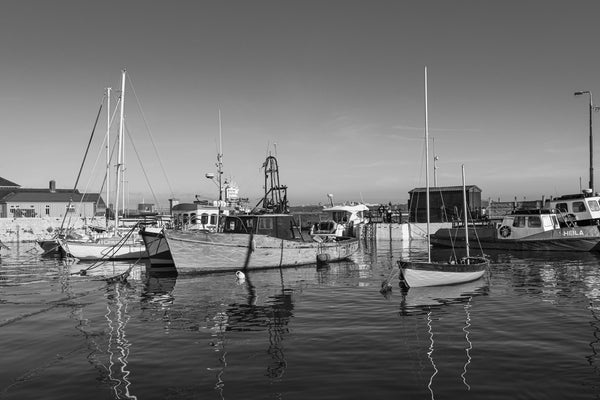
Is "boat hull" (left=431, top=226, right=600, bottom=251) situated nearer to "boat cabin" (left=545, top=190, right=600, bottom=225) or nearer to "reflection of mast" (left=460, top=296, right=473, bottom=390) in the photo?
"boat cabin" (left=545, top=190, right=600, bottom=225)

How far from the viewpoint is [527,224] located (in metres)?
33.1

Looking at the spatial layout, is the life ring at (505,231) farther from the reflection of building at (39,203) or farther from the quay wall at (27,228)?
the reflection of building at (39,203)

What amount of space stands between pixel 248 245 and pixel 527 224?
22.2m

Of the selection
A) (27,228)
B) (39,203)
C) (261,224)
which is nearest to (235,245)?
(261,224)

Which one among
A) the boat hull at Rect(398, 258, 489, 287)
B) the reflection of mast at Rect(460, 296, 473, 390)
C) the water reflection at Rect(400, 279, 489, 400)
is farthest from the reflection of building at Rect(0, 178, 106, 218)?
the reflection of mast at Rect(460, 296, 473, 390)

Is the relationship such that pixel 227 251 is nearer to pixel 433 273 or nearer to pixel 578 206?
pixel 433 273

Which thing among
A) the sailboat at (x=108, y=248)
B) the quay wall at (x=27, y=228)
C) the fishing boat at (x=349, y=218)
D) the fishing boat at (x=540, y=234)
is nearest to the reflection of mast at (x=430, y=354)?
the fishing boat at (x=540, y=234)

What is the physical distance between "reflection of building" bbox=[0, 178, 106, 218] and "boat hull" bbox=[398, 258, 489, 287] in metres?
56.9

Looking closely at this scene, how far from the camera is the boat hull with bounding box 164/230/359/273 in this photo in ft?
72.7

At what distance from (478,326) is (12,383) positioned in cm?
1064

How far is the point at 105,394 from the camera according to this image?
294 inches

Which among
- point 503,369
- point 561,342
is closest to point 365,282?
point 561,342

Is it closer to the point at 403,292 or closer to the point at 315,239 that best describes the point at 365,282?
the point at 403,292

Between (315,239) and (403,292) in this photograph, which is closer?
(403,292)
